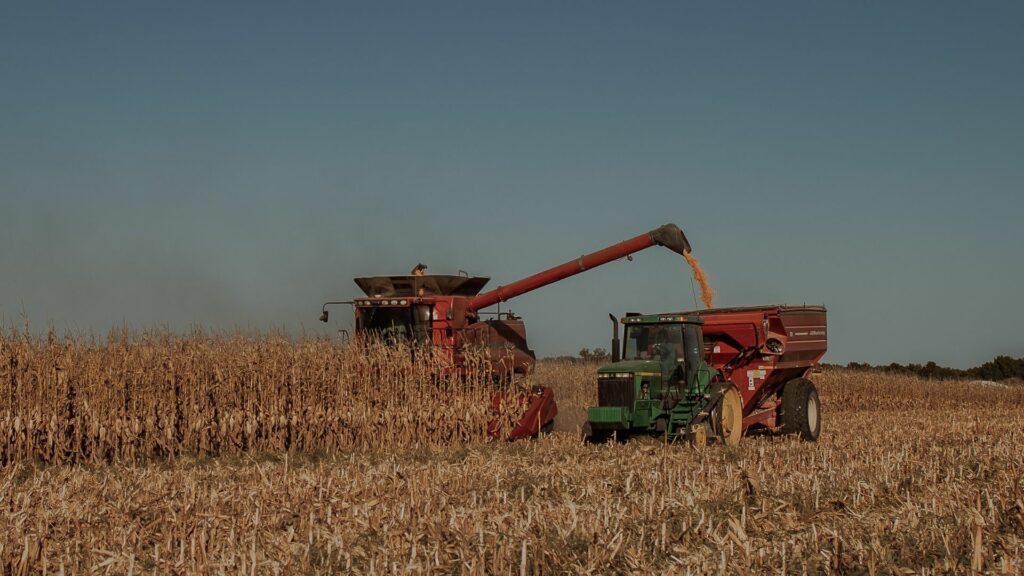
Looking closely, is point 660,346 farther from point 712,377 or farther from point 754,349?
point 754,349

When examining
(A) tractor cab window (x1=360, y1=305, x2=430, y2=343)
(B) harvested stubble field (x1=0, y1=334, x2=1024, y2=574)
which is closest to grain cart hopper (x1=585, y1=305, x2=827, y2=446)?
(B) harvested stubble field (x1=0, y1=334, x2=1024, y2=574)

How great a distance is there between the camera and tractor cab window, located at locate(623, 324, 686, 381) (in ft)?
43.4

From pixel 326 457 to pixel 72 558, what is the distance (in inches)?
266

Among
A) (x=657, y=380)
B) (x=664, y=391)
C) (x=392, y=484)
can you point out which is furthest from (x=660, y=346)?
(x=392, y=484)

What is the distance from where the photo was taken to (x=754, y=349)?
15.1 metres

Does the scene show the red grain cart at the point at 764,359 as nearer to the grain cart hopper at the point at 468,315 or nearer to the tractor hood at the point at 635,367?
the grain cart hopper at the point at 468,315

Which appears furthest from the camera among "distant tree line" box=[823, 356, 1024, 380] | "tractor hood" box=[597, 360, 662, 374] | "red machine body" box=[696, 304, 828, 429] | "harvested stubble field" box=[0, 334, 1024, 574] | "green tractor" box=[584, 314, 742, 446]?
"distant tree line" box=[823, 356, 1024, 380]

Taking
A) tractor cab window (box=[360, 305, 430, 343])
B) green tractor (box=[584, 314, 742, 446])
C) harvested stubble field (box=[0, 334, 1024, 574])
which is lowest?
harvested stubble field (box=[0, 334, 1024, 574])

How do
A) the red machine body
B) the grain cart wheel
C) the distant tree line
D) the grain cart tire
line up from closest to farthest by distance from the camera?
the grain cart wheel
the red machine body
the grain cart tire
the distant tree line

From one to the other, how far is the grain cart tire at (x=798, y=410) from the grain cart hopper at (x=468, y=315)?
2.80 metres

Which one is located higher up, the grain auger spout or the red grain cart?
the grain auger spout

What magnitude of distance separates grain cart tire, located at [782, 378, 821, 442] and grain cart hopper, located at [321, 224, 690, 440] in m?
2.80

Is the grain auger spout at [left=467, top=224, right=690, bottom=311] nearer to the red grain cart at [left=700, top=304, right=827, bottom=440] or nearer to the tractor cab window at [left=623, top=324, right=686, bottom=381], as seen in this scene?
the red grain cart at [left=700, top=304, right=827, bottom=440]

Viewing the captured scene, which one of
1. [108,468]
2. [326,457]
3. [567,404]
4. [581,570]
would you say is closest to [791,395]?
[567,404]
